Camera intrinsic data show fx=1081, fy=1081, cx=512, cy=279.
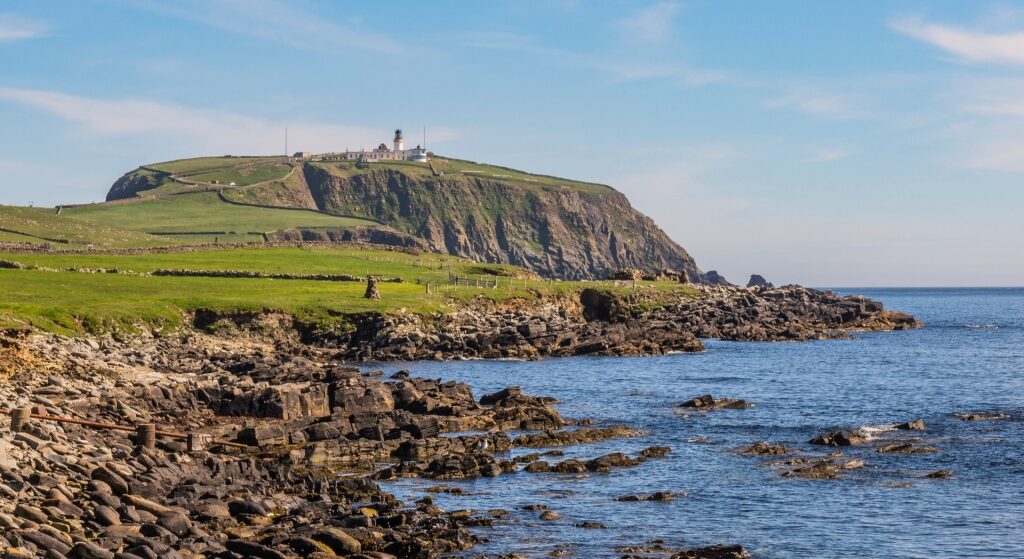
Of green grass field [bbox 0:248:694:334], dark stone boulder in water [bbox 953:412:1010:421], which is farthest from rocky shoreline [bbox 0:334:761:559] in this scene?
dark stone boulder in water [bbox 953:412:1010:421]

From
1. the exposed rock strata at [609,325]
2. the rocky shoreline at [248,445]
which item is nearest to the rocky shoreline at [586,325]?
the exposed rock strata at [609,325]

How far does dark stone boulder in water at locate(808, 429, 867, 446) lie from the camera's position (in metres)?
45.3

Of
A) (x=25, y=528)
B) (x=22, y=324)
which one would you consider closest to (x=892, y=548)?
(x=25, y=528)

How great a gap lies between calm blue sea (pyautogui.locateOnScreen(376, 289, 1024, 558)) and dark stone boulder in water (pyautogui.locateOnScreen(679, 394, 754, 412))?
1.38 meters

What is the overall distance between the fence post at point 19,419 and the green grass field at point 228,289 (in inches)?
1035

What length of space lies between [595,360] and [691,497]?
49261 mm

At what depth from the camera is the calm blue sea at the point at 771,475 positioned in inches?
1187

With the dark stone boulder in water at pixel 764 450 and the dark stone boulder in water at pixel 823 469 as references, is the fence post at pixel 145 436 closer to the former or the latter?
the dark stone boulder in water at pixel 823 469

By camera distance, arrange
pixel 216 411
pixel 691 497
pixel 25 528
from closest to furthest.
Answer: pixel 25 528 → pixel 691 497 → pixel 216 411

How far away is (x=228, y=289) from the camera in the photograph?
90750 mm

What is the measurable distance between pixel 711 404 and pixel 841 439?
12837 mm

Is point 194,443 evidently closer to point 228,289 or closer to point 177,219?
point 228,289

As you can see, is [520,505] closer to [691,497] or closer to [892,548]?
[691,497]

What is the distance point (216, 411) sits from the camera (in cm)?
4862
